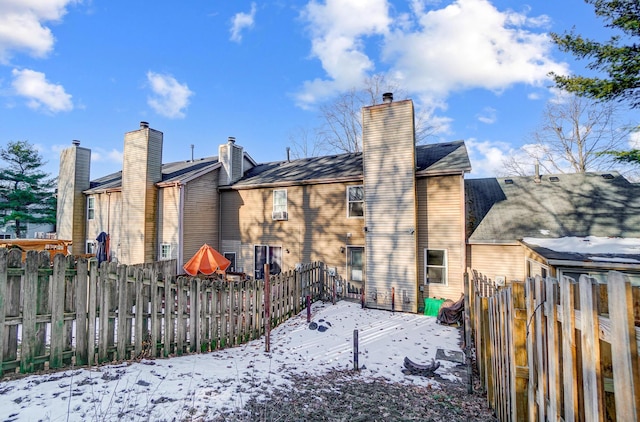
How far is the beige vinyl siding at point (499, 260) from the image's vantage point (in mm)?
11091

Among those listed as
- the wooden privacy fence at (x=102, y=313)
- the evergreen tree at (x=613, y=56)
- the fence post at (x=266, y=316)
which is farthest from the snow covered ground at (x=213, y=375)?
the evergreen tree at (x=613, y=56)

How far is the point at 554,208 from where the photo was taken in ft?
40.5

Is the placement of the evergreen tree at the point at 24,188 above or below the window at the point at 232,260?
above

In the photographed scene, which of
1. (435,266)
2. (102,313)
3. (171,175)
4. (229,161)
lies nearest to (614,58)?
(435,266)

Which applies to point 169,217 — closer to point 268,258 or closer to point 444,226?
point 268,258

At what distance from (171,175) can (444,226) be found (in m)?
14.8

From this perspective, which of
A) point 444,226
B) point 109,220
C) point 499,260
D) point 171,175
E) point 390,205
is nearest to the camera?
point 499,260

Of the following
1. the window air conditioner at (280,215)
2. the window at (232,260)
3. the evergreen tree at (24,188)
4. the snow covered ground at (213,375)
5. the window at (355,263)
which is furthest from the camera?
the evergreen tree at (24,188)

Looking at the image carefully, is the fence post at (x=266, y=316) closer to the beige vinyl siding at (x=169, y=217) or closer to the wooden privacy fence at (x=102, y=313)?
the wooden privacy fence at (x=102, y=313)

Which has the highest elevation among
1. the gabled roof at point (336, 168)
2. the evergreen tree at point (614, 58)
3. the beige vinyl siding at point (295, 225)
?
the evergreen tree at point (614, 58)

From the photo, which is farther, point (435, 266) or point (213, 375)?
point (435, 266)

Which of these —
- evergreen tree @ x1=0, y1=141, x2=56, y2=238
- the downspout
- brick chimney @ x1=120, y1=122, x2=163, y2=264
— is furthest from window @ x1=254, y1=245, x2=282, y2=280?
evergreen tree @ x1=0, y1=141, x2=56, y2=238

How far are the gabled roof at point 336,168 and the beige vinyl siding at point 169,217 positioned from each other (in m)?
3.08

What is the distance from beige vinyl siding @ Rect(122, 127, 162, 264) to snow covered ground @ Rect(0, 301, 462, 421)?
10.7 metres
